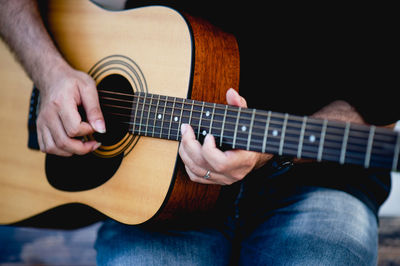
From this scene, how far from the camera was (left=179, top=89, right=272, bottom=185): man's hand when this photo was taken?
2.25 feet

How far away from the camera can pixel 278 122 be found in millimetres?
639

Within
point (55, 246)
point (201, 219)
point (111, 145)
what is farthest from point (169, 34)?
point (55, 246)

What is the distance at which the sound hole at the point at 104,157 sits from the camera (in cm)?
89

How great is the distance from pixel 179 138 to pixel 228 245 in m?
0.37

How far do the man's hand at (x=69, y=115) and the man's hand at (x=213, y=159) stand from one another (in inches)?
10.3

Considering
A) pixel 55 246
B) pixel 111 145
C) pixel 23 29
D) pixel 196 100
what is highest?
pixel 23 29

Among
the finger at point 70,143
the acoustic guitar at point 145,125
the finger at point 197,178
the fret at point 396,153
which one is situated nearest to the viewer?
the fret at point 396,153

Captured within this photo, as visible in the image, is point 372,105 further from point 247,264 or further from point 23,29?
point 23,29

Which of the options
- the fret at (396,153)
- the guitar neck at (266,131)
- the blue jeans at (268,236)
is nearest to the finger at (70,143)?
the guitar neck at (266,131)

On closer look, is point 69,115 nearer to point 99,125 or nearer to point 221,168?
point 99,125

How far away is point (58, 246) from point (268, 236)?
1240mm

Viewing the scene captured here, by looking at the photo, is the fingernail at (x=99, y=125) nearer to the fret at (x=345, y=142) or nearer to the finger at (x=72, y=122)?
the finger at (x=72, y=122)

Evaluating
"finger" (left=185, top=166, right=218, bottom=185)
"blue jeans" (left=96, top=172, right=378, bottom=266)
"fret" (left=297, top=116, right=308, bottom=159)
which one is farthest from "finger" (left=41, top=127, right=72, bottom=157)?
"fret" (left=297, top=116, right=308, bottom=159)

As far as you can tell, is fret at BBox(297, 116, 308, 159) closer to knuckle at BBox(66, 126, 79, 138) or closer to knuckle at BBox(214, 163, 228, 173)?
knuckle at BBox(214, 163, 228, 173)
